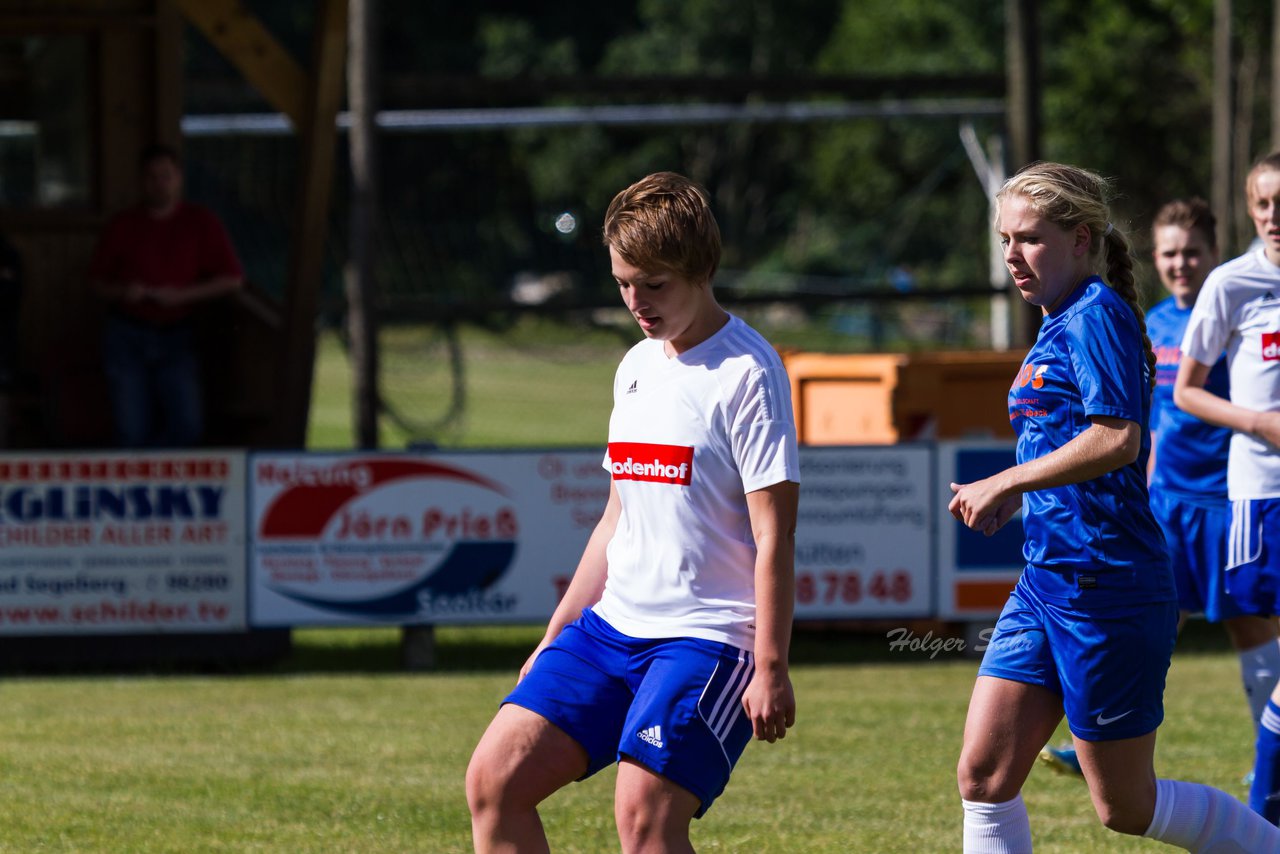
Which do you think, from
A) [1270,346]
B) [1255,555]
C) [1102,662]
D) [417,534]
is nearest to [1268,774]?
[1255,555]

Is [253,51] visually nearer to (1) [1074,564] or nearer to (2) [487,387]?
(1) [1074,564]

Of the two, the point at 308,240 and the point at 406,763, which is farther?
the point at 308,240

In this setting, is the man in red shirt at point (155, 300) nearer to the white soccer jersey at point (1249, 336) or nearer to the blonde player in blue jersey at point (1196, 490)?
the blonde player in blue jersey at point (1196, 490)

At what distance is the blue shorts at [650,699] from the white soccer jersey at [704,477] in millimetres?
A: 51

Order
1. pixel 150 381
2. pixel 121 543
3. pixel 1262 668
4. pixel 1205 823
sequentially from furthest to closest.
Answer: pixel 150 381 → pixel 121 543 → pixel 1262 668 → pixel 1205 823

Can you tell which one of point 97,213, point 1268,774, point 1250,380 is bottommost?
point 1268,774

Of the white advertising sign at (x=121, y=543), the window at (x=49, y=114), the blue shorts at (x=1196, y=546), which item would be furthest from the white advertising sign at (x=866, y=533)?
the window at (x=49, y=114)

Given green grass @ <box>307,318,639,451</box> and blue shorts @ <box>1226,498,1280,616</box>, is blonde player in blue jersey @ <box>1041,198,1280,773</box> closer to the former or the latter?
blue shorts @ <box>1226,498,1280,616</box>

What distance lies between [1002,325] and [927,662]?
125 inches

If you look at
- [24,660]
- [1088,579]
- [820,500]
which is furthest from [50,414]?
[1088,579]

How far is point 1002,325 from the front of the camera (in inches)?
506

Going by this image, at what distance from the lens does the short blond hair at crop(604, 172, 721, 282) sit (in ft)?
12.6

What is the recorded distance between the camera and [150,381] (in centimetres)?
1068

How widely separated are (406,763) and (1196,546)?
3.11 meters
